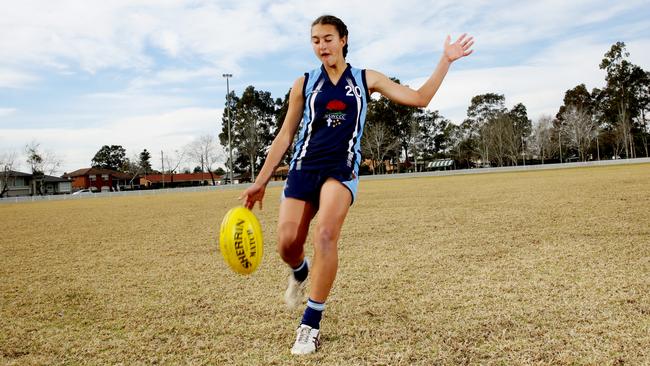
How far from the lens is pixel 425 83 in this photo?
3.80m

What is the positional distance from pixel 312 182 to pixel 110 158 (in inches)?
5506

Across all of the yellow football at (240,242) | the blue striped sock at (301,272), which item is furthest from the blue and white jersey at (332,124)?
the blue striped sock at (301,272)

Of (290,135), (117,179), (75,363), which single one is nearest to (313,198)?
(290,135)

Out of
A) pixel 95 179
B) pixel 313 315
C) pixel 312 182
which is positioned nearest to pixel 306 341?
pixel 313 315

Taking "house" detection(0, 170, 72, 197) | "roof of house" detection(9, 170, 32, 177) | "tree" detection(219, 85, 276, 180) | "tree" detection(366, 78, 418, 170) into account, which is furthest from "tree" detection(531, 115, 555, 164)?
"roof of house" detection(9, 170, 32, 177)

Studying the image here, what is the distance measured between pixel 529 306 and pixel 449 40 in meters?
2.28

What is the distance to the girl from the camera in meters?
3.59

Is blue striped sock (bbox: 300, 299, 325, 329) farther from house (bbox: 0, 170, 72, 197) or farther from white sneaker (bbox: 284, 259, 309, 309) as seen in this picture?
house (bbox: 0, 170, 72, 197)

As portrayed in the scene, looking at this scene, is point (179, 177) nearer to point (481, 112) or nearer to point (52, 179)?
point (52, 179)

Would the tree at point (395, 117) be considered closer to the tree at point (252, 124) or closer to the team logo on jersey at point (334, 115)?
the tree at point (252, 124)

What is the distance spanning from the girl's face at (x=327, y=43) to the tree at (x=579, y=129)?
8256 centimetres

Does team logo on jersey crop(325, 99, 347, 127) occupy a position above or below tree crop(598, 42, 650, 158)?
below

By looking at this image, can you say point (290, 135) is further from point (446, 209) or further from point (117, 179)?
point (117, 179)

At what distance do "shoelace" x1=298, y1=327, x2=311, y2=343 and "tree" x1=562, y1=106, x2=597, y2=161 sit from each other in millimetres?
83006
